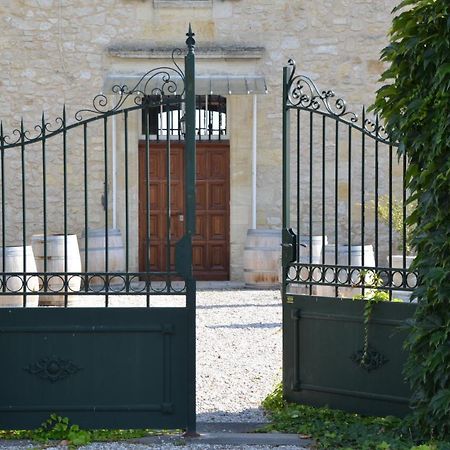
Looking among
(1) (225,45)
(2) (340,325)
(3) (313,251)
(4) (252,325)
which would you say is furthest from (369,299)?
(1) (225,45)

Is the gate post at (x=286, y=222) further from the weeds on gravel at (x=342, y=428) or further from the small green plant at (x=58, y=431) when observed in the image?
the small green plant at (x=58, y=431)

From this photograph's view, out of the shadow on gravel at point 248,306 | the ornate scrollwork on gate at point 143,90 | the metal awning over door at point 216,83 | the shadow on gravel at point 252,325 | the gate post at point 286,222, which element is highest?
the metal awning over door at point 216,83

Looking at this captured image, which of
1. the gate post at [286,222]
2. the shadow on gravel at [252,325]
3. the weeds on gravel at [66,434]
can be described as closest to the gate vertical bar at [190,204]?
the weeds on gravel at [66,434]

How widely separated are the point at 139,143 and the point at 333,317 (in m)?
9.27

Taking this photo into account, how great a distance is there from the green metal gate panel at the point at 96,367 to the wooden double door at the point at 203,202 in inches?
360

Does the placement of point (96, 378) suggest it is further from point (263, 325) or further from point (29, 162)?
point (29, 162)

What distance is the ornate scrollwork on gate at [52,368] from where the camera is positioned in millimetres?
6109

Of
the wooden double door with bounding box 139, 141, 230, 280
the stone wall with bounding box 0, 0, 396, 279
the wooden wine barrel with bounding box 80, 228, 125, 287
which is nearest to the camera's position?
the wooden wine barrel with bounding box 80, 228, 125, 287

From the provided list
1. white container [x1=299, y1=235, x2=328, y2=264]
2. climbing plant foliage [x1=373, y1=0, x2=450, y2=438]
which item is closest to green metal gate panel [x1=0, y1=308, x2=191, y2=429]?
climbing plant foliage [x1=373, y1=0, x2=450, y2=438]

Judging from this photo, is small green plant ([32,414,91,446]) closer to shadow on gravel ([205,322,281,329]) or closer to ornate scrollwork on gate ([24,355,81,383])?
ornate scrollwork on gate ([24,355,81,383])

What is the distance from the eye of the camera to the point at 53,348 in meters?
6.11

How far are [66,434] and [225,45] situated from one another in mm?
9935

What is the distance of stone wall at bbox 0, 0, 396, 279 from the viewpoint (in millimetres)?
15102

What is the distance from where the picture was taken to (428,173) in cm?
558
